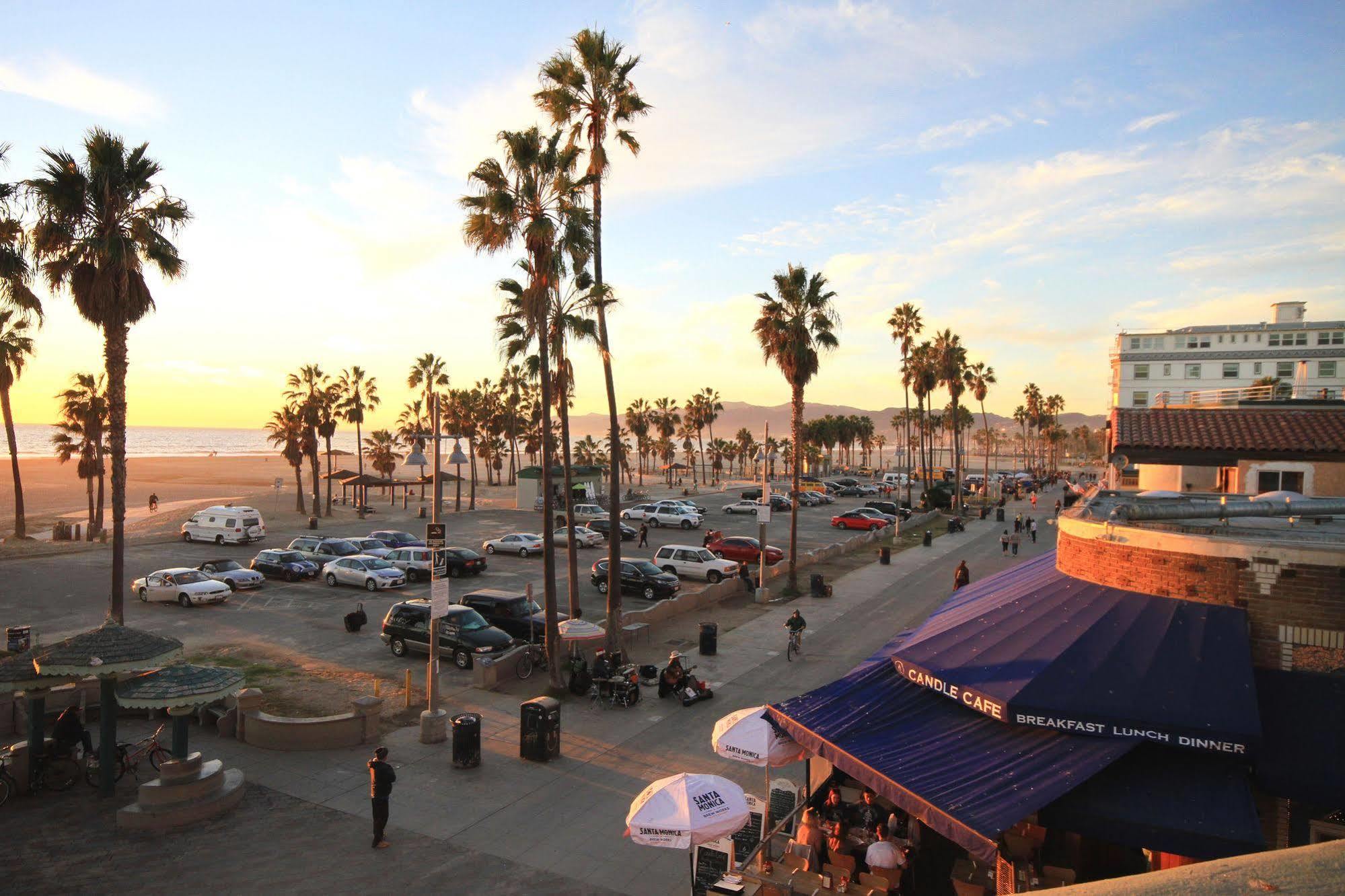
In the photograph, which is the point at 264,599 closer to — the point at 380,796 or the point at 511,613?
the point at 511,613

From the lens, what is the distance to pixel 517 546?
40531 millimetres

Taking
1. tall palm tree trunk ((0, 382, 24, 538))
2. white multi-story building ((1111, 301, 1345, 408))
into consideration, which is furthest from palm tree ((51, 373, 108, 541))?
white multi-story building ((1111, 301, 1345, 408))

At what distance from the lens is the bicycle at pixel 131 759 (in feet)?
43.6

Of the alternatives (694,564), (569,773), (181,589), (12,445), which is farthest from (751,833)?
(12,445)

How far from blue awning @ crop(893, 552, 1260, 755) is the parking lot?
45.1ft

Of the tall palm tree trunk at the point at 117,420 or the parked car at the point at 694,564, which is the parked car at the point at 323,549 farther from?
the tall palm tree trunk at the point at 117,420

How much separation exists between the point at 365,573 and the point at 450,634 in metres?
12.7

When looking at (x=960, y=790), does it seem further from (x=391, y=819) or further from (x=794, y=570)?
(x=794, y=570)

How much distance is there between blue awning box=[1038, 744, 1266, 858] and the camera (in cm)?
722

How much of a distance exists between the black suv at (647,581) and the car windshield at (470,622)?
922 cm

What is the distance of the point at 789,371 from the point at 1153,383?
189 ft

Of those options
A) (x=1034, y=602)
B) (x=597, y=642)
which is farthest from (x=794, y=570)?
(x=1034, y=602)

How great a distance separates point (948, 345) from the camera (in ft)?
236

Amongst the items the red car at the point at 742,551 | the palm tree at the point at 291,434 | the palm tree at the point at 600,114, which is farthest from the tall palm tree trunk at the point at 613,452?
the palm tree at the point at 291,434
